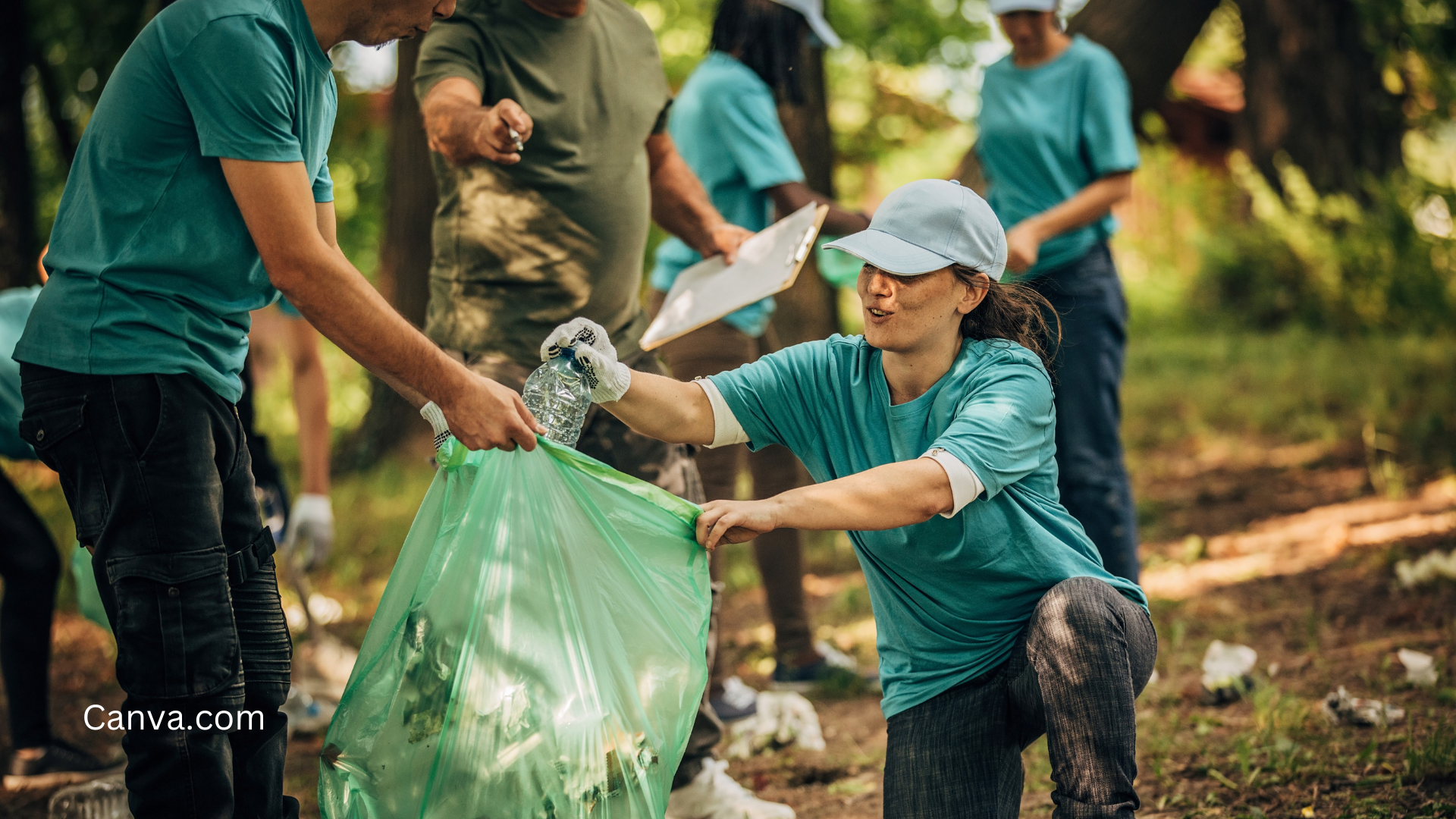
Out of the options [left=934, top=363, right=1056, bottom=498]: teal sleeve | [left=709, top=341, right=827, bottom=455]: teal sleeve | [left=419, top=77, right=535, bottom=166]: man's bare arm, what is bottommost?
[left=934, top=363, right=1056, bottom=498]: teal sleeve

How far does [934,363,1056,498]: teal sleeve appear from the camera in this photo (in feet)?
5.85

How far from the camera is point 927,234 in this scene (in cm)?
192

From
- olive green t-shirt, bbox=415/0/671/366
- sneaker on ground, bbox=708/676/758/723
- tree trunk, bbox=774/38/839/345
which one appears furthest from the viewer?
tree trunk, bbox=774/38/839/345

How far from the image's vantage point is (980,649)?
199 cm

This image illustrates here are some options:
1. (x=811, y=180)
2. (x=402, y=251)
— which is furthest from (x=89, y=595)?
(x=402, y=251)

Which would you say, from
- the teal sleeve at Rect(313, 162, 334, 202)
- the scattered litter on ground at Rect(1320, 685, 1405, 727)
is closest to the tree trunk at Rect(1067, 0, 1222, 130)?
the scattered litter on ground at Rect(1320, 685, 1405, 727)

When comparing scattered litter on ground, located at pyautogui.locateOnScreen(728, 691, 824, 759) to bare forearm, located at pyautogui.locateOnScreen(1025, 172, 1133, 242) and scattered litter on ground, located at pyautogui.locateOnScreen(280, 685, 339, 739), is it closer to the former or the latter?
scattered litter on ground, located at pyautogui.locateOnScreen(280, 685, 339, 739)

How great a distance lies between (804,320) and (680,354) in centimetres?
248

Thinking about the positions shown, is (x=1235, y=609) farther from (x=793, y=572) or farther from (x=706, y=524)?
(x=706, y=524)

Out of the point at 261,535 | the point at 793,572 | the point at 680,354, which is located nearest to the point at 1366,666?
the point at 793,572

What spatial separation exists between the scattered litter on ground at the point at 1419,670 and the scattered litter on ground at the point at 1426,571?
0.91 m

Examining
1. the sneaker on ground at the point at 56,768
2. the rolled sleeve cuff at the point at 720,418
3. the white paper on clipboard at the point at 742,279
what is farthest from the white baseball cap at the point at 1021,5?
the sneaker on ground at the point at 56,768

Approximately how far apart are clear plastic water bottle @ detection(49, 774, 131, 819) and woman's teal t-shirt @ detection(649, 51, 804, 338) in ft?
5.98

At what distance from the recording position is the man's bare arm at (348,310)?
1648 mm
